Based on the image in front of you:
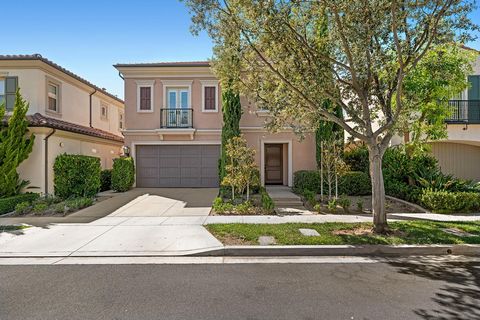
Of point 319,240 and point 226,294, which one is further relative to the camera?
point 319,240

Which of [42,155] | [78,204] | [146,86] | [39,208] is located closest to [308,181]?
[78,204]

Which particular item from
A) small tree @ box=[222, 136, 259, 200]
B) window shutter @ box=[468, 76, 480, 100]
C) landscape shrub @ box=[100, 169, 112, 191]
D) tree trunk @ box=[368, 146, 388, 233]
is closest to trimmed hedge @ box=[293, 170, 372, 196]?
small tree @ box=[222, 136, 259, 200]

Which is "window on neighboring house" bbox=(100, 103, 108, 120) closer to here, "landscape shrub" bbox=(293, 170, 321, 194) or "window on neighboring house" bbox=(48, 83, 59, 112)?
"window on neighboring house" bbox=(48, 83, 59, 112)

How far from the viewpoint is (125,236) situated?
700cm

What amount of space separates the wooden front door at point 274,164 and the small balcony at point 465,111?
322 inches

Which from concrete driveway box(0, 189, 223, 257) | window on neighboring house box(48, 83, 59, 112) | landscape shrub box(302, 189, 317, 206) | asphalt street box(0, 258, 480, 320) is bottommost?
asphalt street box(0, 258, 480, 320)

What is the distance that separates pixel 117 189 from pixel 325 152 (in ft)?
31.9

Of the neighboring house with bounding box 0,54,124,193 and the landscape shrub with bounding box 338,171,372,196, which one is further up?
the neighboring house with bounding box 0,54,124,193

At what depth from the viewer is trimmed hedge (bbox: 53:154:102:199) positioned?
38.7ft

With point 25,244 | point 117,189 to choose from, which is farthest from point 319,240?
point 117,189

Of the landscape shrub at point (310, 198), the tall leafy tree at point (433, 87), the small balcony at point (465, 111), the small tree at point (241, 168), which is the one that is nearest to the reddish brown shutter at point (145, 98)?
the small tree at point (241, 168)

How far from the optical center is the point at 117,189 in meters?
14.0

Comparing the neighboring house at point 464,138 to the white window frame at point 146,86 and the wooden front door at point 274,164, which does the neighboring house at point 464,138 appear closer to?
the wooden front door at point 274,164

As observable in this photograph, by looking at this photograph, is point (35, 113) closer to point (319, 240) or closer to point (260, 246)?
point (260, 246)
